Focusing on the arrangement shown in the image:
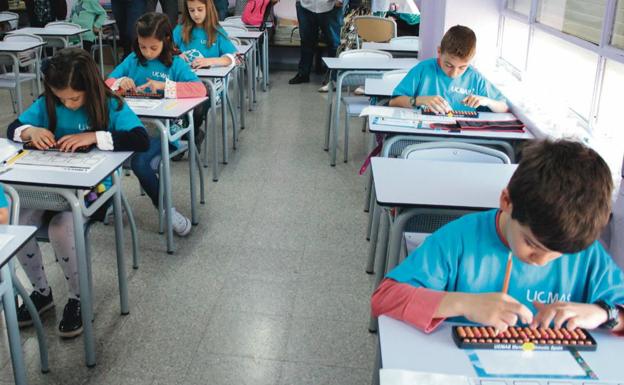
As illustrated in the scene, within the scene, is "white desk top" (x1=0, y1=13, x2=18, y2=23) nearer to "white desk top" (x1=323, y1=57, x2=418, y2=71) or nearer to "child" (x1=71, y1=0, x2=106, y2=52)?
"child" (x1=71, y1=0, x2=106, y2=52)

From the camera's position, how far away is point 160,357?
2264mm

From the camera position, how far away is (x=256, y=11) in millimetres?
6797

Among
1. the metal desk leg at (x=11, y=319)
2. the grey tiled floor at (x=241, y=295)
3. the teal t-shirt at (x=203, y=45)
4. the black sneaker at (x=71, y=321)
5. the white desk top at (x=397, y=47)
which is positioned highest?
the teal t-shirt at (x=203, y=45)

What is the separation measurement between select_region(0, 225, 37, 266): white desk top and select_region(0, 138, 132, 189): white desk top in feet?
1.14

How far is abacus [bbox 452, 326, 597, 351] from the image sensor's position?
1150mm

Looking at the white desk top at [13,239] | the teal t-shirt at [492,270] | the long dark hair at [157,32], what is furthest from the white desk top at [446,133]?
the white desk top at [13,239]

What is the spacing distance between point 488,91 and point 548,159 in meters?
2.05

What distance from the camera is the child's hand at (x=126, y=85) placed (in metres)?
3.17

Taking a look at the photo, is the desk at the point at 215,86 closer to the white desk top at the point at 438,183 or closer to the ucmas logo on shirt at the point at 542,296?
the white desk top at the point at 438,183

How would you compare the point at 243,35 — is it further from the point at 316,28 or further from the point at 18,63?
the point at 18,63

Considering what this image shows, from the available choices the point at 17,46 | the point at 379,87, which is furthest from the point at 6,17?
the point at 379,87

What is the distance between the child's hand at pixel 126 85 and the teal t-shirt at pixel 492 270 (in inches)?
89.4

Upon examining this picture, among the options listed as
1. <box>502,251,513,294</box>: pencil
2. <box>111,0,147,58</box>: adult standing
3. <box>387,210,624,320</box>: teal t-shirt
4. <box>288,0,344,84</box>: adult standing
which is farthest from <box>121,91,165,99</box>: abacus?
<box>288,0,344,84</box>: adult standing

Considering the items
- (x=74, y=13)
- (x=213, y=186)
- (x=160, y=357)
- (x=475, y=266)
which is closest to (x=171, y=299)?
(x=160, y=357)
